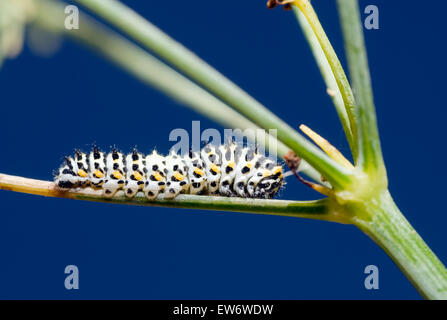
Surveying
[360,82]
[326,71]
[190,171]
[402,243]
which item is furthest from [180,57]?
[190,171]

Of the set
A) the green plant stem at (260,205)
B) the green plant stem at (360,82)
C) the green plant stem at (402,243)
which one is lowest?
the green plant stem at (402,243)

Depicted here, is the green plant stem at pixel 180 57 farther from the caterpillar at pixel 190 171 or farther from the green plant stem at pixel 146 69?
the caterpillar at pixel 190 171

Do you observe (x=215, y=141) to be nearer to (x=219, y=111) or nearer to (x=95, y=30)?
(x=219, y=111)

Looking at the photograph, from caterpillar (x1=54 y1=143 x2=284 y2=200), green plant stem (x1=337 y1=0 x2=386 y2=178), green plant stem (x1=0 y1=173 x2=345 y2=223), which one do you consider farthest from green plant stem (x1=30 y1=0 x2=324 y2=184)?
caterpillar (x1=54 y1=143 x2=284 y2=200)

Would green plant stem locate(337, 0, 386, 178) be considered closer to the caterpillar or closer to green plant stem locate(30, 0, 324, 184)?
green plant stem locate(30, 0, 324, 184)

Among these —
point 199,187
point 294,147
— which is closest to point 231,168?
point 199,187

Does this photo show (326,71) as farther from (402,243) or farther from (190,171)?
(190,171)

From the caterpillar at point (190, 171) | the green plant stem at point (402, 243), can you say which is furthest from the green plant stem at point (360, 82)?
the caterpillar at point (190, 171)
